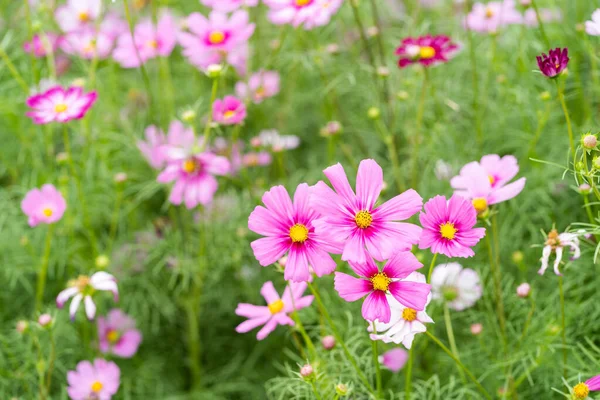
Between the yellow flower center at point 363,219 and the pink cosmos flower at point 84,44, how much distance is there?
0.90 m

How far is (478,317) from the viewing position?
1.07 m

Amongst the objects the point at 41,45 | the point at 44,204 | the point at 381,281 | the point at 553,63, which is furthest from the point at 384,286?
the point at 41,45

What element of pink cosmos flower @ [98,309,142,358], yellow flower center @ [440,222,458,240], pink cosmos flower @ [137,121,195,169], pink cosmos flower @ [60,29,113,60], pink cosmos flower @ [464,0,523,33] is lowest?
pink cosmos flower @ [98,309,142,358]

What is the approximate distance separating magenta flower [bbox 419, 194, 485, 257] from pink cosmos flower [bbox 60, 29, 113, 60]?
93cm

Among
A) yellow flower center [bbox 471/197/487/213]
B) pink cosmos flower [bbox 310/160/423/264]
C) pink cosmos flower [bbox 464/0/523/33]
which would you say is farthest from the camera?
pink cosmos flower [bbox 464/0/523/33]

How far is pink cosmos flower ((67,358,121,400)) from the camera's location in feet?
3.29

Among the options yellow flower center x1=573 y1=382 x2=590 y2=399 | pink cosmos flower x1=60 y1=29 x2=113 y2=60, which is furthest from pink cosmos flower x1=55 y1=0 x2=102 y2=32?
yellow flower center x1=573 y1=382 x2=590 y2=399

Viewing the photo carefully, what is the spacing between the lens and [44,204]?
3.57ft

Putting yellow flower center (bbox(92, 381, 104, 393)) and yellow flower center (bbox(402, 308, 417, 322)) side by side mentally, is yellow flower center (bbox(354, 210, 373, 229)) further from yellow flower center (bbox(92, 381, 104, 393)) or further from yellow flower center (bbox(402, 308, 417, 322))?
yellow flower center (bbox(92, 381, 104, 393))

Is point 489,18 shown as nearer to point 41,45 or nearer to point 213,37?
point 213,37

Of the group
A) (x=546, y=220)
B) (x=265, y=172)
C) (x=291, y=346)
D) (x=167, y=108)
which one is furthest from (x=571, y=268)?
(x=167, y=108)

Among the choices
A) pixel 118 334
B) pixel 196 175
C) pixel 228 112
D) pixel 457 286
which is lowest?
pixel 118 334

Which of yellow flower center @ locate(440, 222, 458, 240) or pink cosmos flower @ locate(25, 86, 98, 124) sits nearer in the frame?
yellow flower center @ locate(440, 222, 458, 240)

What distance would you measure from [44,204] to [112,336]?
0.87ft
